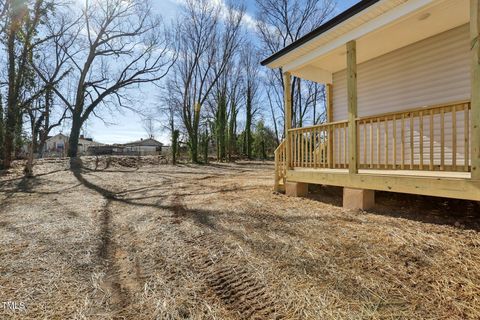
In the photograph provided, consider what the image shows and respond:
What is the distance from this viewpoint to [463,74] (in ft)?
16.5

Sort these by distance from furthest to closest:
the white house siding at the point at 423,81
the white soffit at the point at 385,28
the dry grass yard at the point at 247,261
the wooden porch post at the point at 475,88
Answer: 1. the white house siding at the point at 423,81
2. the white soffit at the point at 385,28
3. the wooden porch post at the point at 475,88
4. the dry grass yard at the point at 247,261

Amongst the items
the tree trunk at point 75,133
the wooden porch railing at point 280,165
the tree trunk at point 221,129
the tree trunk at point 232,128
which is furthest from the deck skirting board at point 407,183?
the tree trunk at point 232,128

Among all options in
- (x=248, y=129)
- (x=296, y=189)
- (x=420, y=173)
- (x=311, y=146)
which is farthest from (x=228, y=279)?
(x=248, y=129)

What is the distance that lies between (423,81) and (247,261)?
16.8 ft

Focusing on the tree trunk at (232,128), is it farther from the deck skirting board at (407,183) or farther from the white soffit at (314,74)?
the deck skirting board at (407,183)

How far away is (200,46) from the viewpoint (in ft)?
66.0

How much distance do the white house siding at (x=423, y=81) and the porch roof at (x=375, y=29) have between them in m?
0.20

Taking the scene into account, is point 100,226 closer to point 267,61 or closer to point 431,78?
point 267,61

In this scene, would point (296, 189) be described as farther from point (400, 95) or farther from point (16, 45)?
point (16, 45)

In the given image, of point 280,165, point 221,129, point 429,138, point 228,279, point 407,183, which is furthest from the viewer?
point 221,129

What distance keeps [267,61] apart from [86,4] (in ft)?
51.0

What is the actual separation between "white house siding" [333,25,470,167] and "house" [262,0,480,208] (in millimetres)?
17

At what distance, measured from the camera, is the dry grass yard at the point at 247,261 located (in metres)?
2.16

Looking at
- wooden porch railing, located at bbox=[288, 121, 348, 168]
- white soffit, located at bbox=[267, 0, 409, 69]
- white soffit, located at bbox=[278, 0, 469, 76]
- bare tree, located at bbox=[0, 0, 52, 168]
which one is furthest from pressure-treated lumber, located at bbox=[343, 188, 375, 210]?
bare tree, located at bbox=[0, 0, 52, 168]
